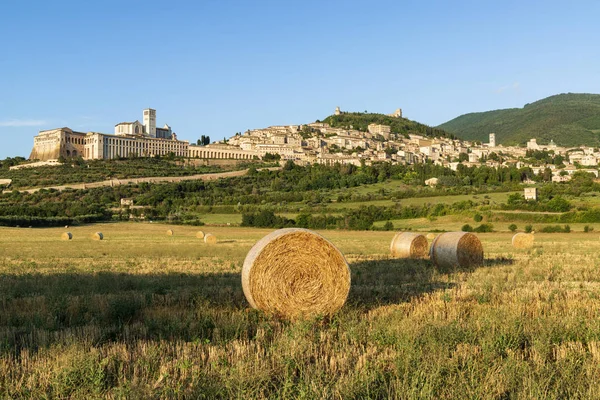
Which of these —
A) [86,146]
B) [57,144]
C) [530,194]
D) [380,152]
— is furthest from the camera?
[380,152]

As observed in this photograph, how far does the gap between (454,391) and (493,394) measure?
0.32m

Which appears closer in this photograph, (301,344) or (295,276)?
(301,344)

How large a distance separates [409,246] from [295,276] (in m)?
12.5

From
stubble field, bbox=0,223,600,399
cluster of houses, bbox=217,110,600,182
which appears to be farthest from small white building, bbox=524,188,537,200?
cluster of houses, bbox=217,110,600,182

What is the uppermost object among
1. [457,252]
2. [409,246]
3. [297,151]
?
[297,151]

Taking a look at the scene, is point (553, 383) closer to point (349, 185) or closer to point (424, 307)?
point (424, 307)

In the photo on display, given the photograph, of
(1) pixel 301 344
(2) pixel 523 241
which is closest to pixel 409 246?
(2) pixel 523 241

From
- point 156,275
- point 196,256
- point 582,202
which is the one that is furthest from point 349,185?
point 156,275

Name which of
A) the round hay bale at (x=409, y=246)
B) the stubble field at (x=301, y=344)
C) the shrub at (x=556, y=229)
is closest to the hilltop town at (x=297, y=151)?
the shrub at (x=556, y=229)

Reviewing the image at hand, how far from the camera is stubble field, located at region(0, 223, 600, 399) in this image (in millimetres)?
4992

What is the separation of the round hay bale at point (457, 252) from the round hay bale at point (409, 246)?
3.72 metres

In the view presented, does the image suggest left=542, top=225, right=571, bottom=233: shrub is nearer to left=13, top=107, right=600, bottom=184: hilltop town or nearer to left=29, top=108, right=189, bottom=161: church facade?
left=13, top=107, right=600, bottom=184: hilltop town

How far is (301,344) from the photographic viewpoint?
→ 244 inches

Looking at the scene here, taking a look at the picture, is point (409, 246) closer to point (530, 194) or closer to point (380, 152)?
point (530, 194)
